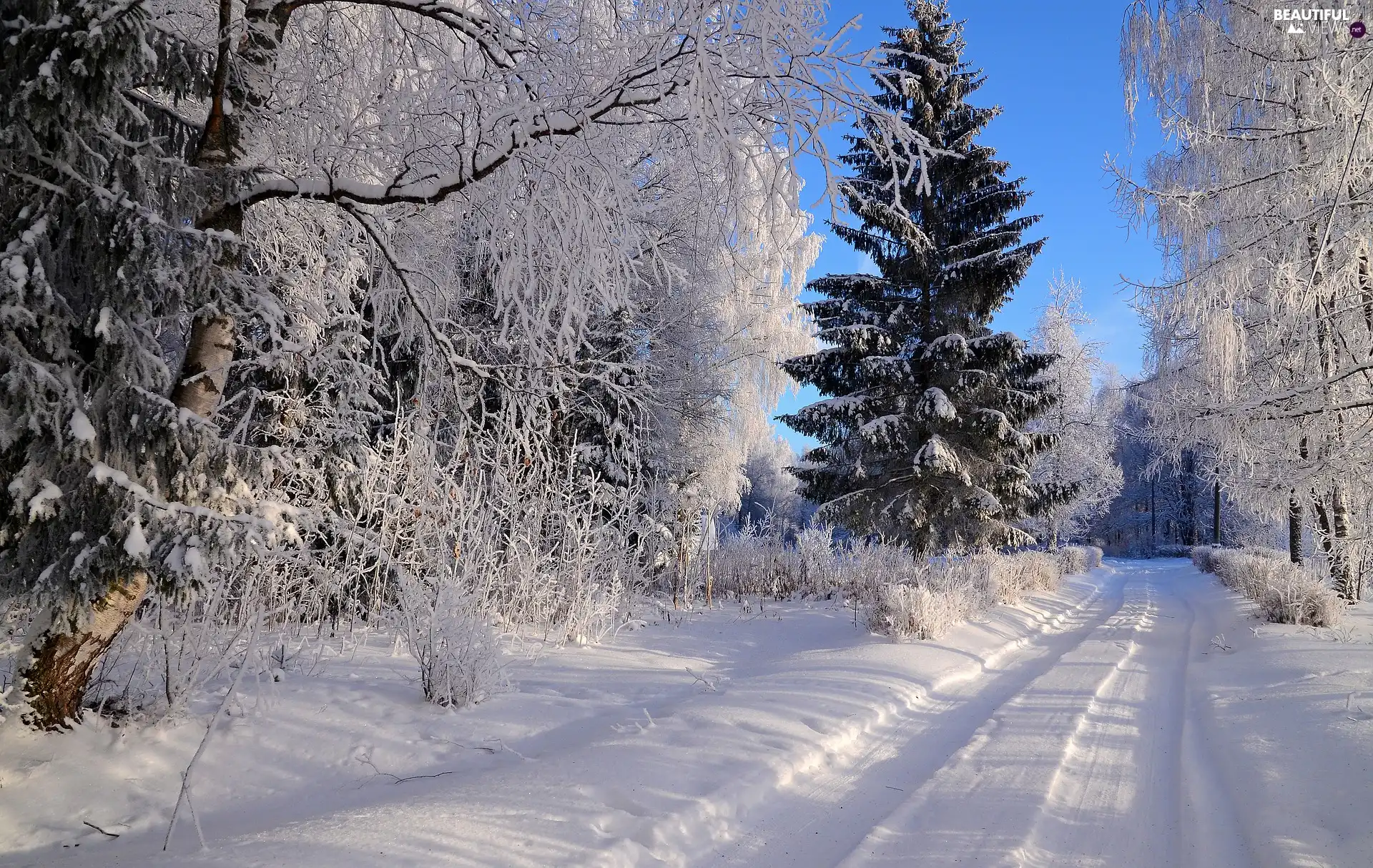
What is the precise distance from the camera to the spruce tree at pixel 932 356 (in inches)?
446

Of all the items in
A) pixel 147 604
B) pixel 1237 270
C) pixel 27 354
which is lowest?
pixel 147 604

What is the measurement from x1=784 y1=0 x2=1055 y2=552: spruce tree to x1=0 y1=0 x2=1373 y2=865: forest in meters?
0.09

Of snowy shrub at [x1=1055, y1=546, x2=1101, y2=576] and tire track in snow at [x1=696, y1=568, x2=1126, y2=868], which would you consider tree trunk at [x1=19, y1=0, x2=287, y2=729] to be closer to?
tire track in snow at [x1=696, y1=568, x2=1126, y2=868]

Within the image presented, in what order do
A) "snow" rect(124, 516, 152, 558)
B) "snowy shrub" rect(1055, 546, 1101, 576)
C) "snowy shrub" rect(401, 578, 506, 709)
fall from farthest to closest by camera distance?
"snowy shrub" rect(1055, 546, 1101, 576) < "snowy shrub" rect(401, 578, 506, 709) < "snow" rect(124, 516, 152, 558)

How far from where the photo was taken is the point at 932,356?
11.4 metres

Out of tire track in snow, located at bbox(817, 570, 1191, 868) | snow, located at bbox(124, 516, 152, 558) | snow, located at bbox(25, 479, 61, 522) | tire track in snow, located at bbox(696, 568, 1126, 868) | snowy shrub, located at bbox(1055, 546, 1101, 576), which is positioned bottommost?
snowy shrub, located at bbox(1055, 546, 1101, 576)

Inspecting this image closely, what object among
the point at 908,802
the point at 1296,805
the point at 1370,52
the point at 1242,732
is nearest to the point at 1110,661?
the point at 1242,732

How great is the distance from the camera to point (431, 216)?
15.8ft

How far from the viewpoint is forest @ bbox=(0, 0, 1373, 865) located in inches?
111

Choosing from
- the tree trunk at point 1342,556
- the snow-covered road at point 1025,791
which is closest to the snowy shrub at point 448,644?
the snow-covered road at point 1025,791

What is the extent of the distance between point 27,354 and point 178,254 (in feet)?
2.17

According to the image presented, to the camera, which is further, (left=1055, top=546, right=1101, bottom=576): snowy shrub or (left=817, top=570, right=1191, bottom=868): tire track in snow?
(left=1055, top=546, right=1101, bottom=576): snowy shrub

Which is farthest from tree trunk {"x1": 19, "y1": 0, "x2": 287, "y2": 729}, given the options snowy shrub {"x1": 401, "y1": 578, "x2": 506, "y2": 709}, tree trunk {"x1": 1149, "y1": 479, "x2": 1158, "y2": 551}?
tree trunk {"x1": 1149, "y1": 479, "x2": 1158, "y2": 551}

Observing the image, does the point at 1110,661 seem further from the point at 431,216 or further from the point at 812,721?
the point at 431,216
